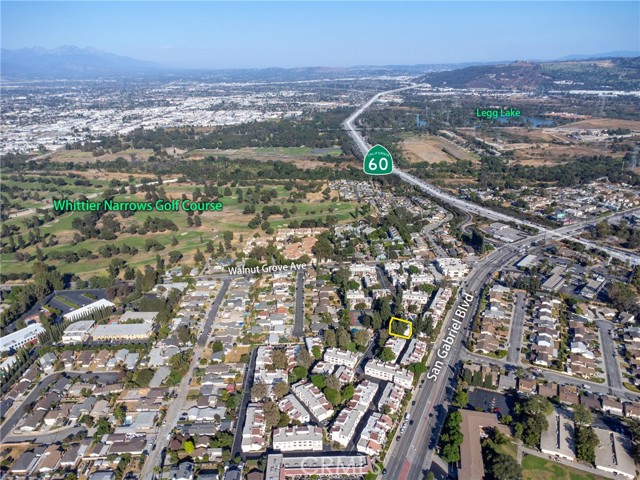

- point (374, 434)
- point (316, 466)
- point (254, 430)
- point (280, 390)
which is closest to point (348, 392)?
point (374, 434)

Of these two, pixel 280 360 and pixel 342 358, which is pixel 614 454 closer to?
pixel 342 358

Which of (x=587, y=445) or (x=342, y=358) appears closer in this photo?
(x=587, y=445)

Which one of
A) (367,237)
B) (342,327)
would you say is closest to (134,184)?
(367,237)

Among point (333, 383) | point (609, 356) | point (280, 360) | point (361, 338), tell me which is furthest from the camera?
point (361, 338)

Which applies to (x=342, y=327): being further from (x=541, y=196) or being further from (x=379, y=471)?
(x=541, y=196)

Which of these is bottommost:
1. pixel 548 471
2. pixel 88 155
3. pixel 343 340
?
pixel 548 471

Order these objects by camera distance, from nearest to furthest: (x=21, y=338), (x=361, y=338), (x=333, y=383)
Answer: (x=333, y=383) → (x=361, y=338) → (x=21, y=338)

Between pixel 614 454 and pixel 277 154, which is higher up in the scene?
pixel 277 154
